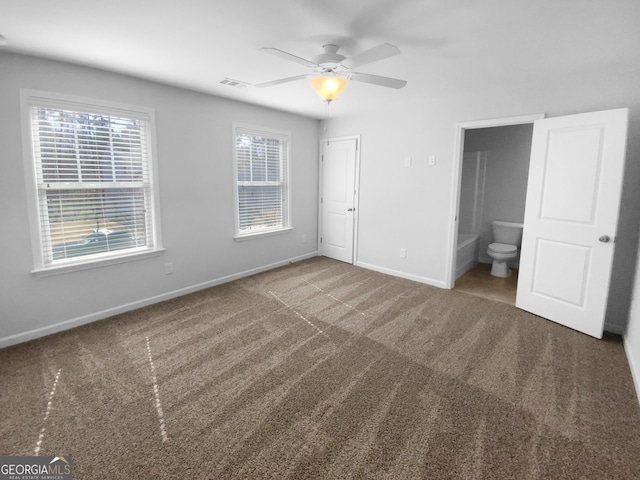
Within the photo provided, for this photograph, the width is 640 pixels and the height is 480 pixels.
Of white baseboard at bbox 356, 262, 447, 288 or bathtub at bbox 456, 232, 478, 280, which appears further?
bathtub at bbox 456, 232, 478, 280

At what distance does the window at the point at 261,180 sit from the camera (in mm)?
4137

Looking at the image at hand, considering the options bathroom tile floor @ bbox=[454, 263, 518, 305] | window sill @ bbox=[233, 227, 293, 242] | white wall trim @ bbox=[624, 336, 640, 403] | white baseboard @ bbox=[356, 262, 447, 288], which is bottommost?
white wall trim @ bbox=[624, 336, 640, 403]

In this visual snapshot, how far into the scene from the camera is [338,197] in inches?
198

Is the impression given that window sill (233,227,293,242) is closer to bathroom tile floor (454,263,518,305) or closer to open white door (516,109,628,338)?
bathroom tile floor (454,263,518,305)

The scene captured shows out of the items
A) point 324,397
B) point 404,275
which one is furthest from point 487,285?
point 324,397

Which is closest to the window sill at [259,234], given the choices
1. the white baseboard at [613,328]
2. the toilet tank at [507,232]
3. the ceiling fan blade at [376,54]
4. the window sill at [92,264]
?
the window sill at [92,264]

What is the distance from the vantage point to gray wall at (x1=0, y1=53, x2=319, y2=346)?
8.05 feet

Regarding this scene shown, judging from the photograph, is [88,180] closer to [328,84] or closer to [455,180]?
[328,84]

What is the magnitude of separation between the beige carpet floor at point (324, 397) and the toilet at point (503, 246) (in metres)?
1.40

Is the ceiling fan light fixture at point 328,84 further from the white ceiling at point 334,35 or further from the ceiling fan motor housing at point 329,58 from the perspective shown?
the white ceiling at point 334,35

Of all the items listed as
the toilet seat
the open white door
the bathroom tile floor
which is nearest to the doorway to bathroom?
the bathroom tile floor

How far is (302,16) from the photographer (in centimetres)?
187

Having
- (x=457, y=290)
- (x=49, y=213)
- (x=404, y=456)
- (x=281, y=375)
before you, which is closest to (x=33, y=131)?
(x=49, y=213)

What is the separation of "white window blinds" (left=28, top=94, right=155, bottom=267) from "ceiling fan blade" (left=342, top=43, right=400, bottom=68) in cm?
232
